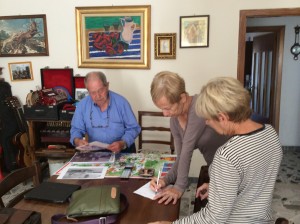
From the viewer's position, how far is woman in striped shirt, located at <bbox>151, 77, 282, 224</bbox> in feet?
3.32

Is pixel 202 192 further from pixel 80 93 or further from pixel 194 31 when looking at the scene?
pixel 80 93

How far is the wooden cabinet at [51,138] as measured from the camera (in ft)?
10.7

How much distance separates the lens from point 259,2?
2.99m

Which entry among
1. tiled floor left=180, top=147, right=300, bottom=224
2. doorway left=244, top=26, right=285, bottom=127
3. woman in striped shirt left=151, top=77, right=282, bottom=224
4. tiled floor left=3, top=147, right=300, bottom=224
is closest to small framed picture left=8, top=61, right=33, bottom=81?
tiled floor left=3, top=147, right=300, bottom=224

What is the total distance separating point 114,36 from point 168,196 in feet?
7.50

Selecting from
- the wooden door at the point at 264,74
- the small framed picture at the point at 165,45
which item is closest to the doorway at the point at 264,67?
the wooden door at the point at 264,74

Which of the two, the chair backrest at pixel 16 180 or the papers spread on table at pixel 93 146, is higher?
the papers spread on table at pixel 93 146

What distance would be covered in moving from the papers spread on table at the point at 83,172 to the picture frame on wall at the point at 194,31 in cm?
184

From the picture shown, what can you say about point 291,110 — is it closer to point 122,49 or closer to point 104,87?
point 122,49

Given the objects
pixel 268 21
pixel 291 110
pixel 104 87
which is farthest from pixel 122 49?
pixel 291 110

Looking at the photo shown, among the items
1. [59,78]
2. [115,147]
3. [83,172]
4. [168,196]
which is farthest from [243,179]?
[59,78]

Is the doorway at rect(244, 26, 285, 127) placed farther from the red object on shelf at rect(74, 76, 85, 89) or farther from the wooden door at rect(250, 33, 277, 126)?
the red object on shelf at rect(74, 76, 85, 89)

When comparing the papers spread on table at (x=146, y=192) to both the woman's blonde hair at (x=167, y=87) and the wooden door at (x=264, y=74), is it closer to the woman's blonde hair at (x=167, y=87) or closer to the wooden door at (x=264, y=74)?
the woman's blonde hair at (x=167, y=87)

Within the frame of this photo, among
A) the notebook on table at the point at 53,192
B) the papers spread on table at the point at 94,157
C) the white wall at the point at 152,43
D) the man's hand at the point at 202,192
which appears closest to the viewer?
the notebook on table at the point at 53,192
